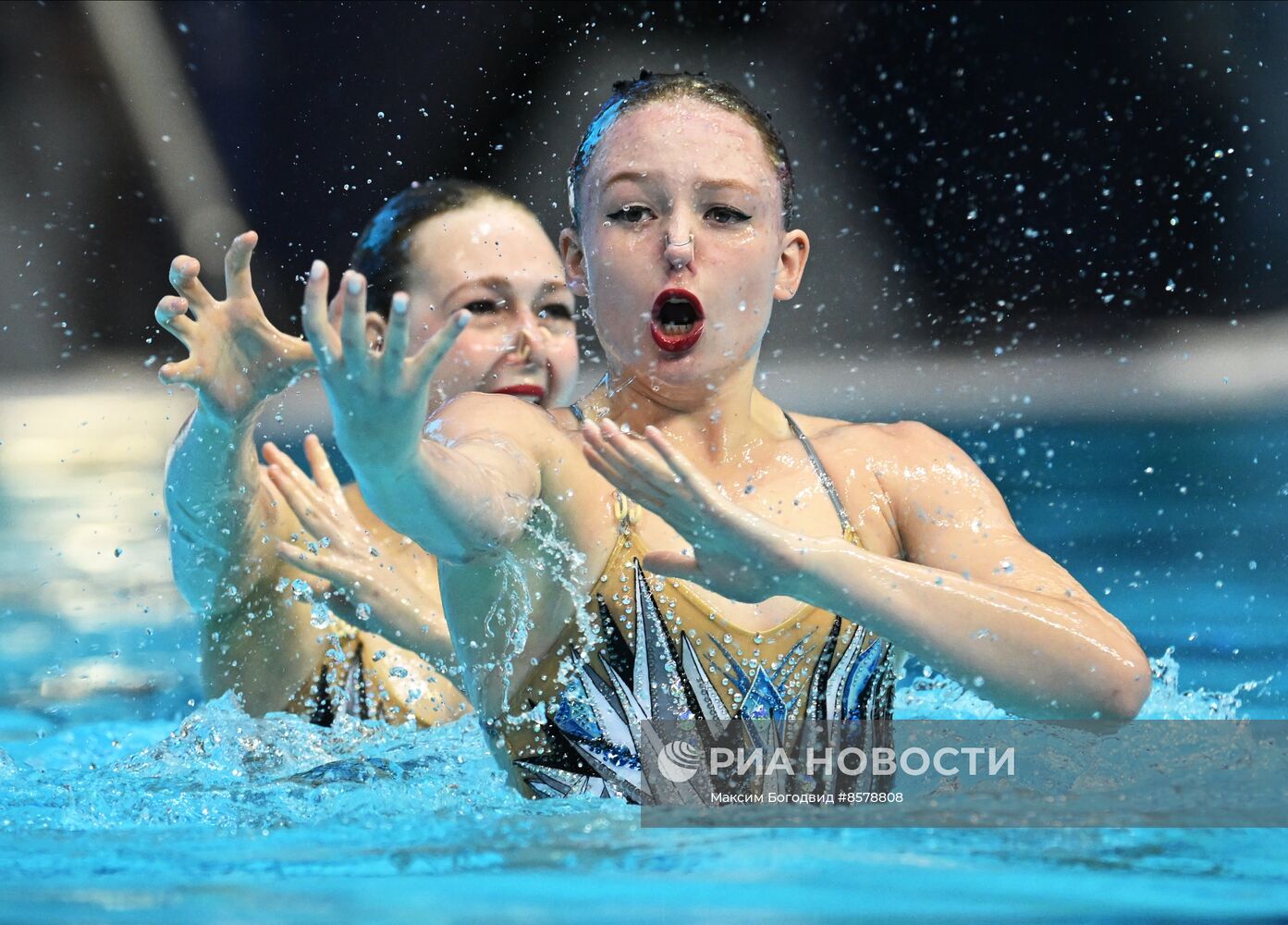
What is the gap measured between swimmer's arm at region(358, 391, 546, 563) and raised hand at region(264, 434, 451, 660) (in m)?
0.80

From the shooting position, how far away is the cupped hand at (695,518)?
67.6 inches

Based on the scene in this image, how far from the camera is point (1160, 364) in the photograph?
23.6 ft

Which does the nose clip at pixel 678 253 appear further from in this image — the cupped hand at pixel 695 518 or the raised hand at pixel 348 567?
the raised hand at pixel 348 567

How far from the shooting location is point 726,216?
7.39 ft

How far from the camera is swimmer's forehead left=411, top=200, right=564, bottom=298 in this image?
10.6 ft

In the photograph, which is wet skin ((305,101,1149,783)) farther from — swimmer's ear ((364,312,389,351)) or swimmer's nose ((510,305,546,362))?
swimmer's ear ((364,312,389,351))

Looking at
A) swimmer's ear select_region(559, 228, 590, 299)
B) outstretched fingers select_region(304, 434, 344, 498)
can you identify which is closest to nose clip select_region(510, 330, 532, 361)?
outstretched fingers select_region(304, 434, 344, 498)

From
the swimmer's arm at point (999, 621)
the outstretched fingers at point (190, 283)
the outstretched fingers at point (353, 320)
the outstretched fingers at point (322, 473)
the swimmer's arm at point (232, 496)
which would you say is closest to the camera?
the outstretched fingers at point (353, 320)

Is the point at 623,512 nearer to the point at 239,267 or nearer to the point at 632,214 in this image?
the point at 632,214

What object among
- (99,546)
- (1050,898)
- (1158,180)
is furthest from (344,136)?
(1050,898)

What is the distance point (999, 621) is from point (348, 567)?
1378mm

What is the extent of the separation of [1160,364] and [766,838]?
5894 mm

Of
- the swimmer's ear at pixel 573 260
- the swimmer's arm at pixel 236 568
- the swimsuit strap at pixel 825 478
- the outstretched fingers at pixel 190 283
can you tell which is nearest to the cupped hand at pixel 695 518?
the swimsuit strap at pixel 825 478

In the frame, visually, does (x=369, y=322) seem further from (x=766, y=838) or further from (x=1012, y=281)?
(x=1012, y=281)
